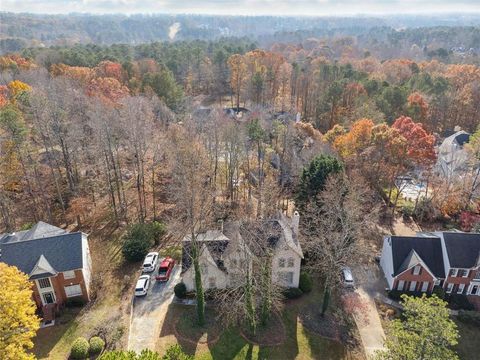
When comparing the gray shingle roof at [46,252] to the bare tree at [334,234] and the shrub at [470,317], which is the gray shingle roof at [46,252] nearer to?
the bare tree at [334,234]

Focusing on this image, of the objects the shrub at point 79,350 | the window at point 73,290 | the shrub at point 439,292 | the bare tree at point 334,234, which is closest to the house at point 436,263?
the shrub at point 439,292

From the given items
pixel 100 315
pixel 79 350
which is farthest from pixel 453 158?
pixel 79 350

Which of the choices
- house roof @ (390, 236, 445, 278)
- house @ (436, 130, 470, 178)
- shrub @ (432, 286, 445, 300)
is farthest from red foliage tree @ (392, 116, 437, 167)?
shrub @ (432, 286, 445, 300)

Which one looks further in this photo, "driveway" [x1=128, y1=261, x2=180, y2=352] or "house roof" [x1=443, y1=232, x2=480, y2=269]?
"house roof" [x1=443, y1=232, x2=480, y2=269]

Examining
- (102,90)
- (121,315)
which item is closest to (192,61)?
(102,90)

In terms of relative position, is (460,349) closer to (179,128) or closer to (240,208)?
(240,208)

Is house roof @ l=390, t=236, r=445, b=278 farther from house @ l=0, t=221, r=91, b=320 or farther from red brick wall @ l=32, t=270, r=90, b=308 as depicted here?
house @ l=0, t=221, r=91, b=320

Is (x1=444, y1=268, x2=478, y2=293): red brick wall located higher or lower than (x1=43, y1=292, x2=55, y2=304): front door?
lower
